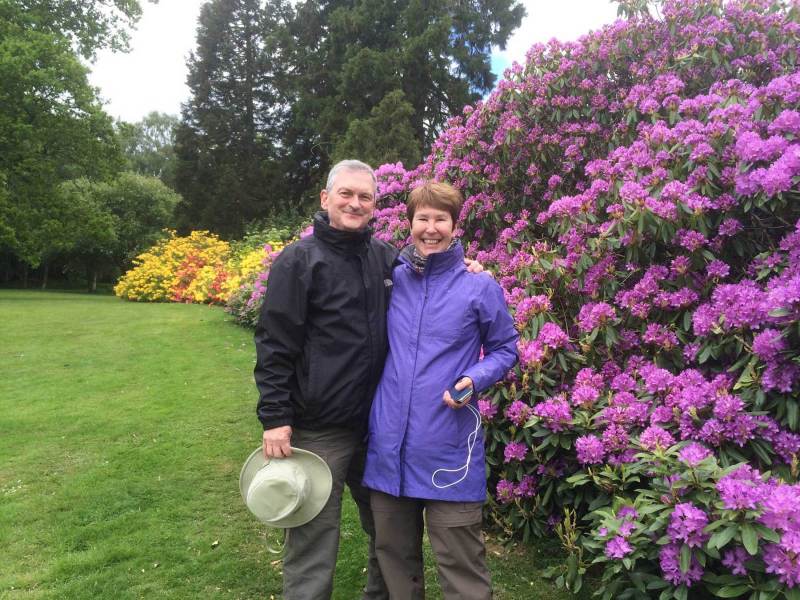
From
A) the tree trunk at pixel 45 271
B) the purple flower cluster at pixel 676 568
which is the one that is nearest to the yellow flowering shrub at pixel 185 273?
the purple flower cluster at pixel 676 568

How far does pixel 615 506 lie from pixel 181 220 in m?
25.2

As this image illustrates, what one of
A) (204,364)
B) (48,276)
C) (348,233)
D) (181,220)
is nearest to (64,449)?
(204,364)

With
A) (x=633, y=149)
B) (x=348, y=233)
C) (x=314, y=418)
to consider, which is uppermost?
(x=633, y=149)

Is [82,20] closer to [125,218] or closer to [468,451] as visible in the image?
[125,218]

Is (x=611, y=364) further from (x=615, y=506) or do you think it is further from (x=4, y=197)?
(x=4, y=197)

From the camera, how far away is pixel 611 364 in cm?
300

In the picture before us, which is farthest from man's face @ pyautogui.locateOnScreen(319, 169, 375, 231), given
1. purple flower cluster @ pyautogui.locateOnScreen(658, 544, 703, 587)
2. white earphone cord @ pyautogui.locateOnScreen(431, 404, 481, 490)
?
purple flower cluster @ pyautogui.locateOnScreen(658, 544, 703, 587)

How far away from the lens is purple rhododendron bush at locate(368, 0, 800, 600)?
6.41 feet

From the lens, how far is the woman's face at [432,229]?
2160 millimetres

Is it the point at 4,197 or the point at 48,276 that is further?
the point at 48,276

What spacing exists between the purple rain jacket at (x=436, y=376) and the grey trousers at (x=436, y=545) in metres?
0.08

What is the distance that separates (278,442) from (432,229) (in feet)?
3.32

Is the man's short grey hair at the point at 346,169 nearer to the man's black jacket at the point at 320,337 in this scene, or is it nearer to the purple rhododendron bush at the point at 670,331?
the man's black jacket at the point at 320,337

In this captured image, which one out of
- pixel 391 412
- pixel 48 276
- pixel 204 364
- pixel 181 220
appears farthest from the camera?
pixel 48 276
